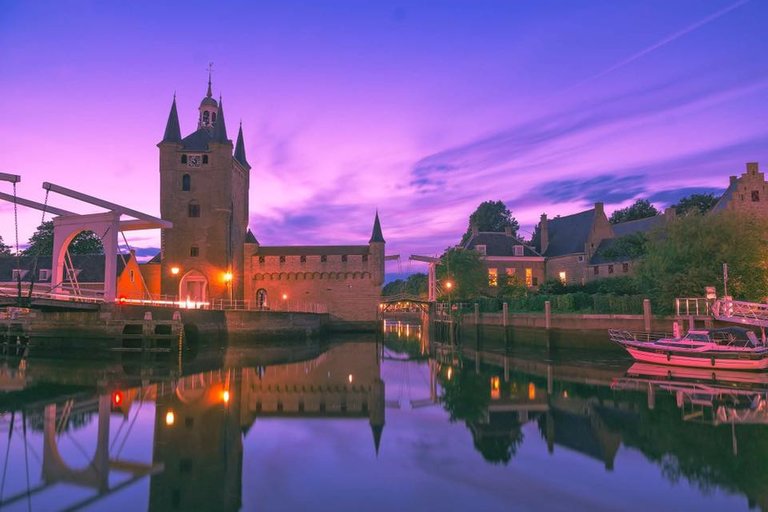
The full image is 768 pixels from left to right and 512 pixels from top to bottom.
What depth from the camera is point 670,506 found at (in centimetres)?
783

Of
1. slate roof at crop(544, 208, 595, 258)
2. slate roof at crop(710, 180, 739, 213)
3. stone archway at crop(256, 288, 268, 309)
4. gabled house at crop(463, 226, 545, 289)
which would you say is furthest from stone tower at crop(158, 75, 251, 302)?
slate roof at crop(710, 180, 739, 213)

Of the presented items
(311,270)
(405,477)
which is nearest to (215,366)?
(405,477)

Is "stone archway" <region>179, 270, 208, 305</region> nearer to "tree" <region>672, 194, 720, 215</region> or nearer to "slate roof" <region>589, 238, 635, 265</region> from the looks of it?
"slate roof" <region>589, 238, 635, 265</region>

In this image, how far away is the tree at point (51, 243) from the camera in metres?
55.8

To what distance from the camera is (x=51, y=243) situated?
2233 inches

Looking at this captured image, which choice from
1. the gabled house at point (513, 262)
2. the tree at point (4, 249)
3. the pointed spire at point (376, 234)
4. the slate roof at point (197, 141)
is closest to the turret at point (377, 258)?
the pointed spire at point (376, 234)

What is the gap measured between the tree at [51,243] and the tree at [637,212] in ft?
189

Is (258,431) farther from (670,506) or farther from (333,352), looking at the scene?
(333,352)

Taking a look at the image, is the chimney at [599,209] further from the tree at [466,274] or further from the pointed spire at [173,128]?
the pointed spire at [173,128]

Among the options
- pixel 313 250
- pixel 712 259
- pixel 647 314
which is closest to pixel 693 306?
pixel 647 314

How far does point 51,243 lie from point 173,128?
22.5 meters

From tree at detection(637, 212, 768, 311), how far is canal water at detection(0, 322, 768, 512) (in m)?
6.67

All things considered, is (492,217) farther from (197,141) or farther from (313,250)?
(197,141)

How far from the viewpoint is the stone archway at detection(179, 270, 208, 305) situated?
43.5 m
